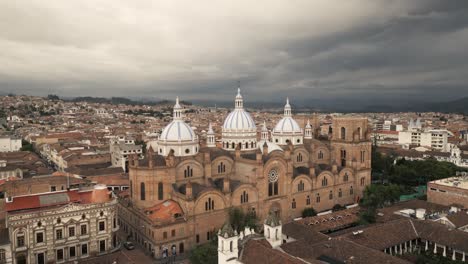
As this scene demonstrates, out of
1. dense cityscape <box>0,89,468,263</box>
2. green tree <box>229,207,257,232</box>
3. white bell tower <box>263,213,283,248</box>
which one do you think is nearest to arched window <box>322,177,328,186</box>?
dense cityscape <box>0,89,468,263</box>

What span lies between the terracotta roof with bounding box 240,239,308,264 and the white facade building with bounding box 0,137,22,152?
99723 mm

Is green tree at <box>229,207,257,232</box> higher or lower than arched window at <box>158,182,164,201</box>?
lower

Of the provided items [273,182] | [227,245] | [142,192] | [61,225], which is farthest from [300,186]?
[61,225]

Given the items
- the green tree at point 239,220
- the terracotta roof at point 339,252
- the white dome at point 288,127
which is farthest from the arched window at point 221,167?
the terracotta roof at point 339,252

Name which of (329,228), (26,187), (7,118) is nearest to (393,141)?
(329,228)

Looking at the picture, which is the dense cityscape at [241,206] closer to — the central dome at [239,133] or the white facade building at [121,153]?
the central dome at [239,133]

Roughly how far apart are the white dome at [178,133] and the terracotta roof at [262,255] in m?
22.8

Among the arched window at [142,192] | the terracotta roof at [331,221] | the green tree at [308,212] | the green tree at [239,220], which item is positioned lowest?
the green tree at [308,212]

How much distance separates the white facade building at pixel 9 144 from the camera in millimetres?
107875

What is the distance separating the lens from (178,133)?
53.1 meters

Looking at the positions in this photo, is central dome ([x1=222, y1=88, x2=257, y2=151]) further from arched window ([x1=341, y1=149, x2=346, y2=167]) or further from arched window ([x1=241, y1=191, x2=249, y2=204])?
arched window ([x1=341, y1=149, x2=346, y2=167])

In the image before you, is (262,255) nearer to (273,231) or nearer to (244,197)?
(273,231)

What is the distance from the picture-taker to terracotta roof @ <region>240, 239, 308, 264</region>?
1155 inches

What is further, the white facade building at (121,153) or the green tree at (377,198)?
the white facade building at (121,153)
